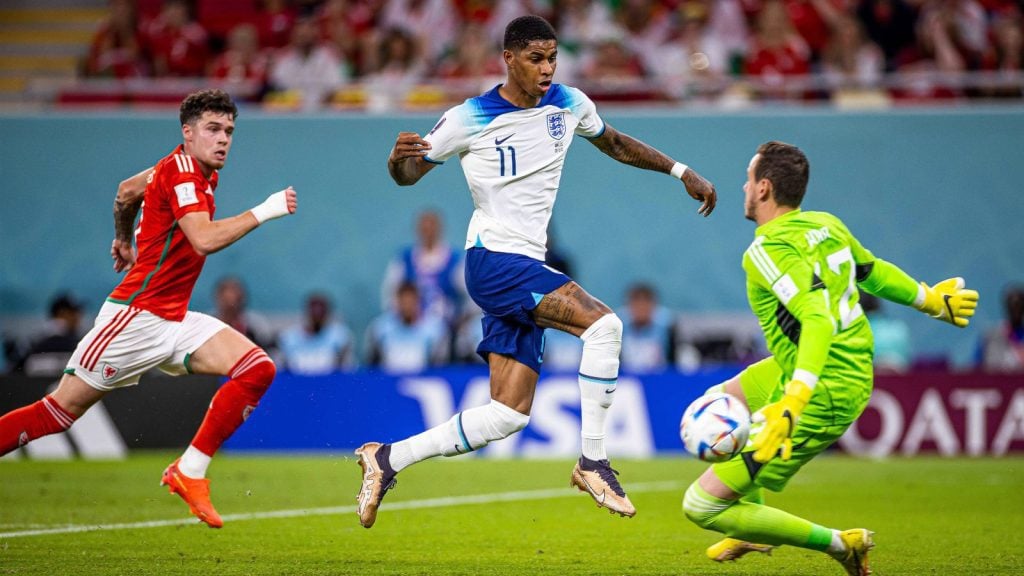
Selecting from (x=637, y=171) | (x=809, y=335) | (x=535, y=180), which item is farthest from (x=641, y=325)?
(x=809, y=335)

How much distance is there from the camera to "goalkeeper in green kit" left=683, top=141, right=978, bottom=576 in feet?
21.7

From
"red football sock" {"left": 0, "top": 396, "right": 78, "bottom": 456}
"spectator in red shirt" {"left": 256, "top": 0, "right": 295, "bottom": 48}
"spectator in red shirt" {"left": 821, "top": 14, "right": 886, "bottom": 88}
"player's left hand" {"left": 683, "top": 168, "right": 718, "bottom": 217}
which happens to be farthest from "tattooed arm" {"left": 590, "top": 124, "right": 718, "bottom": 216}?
"spectator in red shirt" {"left": 256, "top": 0, "right": 295, "bottom": 48}

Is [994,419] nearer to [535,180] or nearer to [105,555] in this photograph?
[535,180]

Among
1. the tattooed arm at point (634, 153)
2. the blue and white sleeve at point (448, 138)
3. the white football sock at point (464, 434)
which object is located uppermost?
the blue and white sleeve at point (448, 138)

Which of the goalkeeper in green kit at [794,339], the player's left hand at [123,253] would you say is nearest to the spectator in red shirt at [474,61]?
the player's left hand at [123,253]

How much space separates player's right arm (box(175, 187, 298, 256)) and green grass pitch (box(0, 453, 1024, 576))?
1730 mm

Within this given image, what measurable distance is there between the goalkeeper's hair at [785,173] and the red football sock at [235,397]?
126 inches

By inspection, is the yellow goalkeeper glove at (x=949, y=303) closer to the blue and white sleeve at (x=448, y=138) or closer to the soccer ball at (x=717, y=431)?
the soccer ball at (x=717, y=431)

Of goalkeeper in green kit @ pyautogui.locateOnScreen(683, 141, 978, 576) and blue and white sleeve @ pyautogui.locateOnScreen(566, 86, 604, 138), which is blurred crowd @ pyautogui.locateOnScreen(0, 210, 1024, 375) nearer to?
blue and white sleeve @ pyautogui.locateOnScreen(566, 86, 604, 138)

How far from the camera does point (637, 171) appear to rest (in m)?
18.0

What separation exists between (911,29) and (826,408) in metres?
11.8

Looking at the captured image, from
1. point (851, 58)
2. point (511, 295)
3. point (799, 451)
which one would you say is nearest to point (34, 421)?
point (511, 295)

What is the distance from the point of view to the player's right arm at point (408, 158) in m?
7.45

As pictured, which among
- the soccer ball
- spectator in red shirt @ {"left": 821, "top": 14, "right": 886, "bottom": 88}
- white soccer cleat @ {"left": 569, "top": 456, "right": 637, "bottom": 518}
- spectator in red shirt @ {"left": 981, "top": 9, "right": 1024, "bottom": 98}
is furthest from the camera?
spectator in red shirt @ {"left": 821, "top": 14, "right": 886, "bottom": 88}
